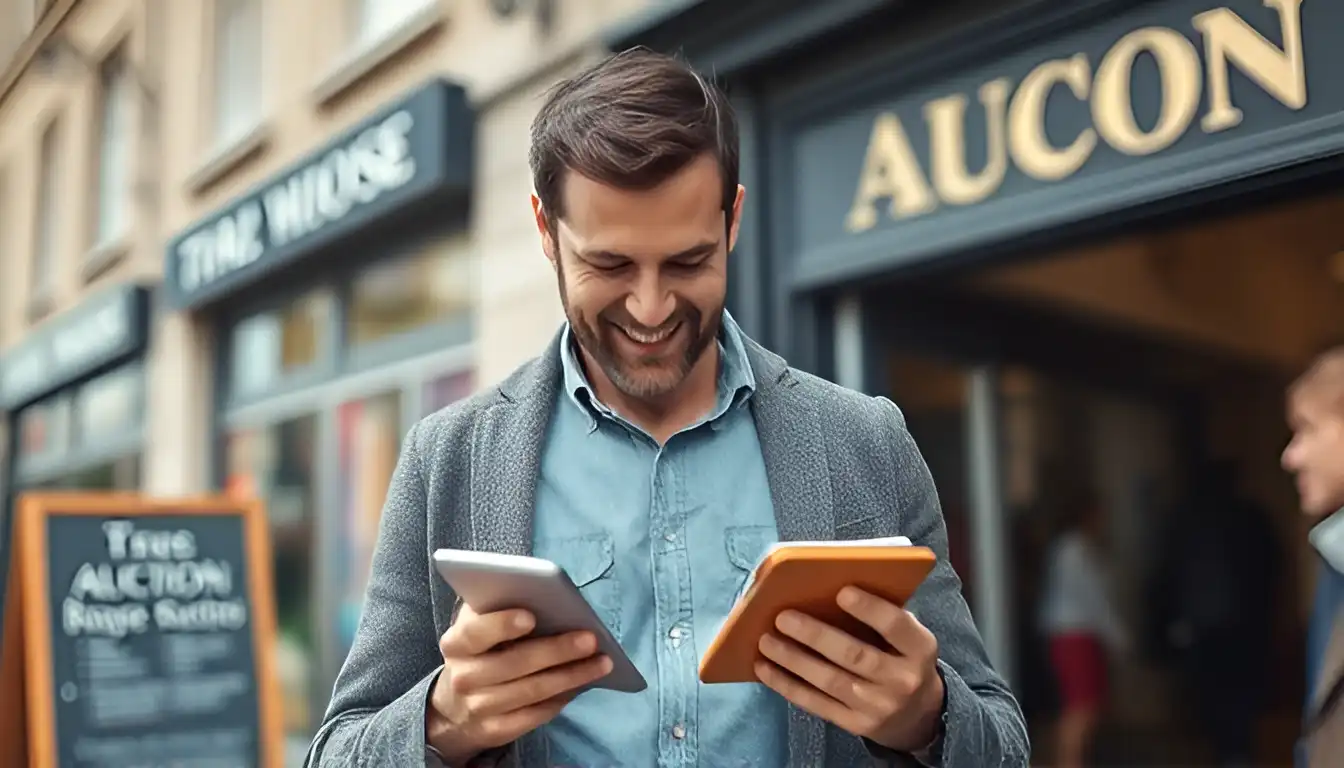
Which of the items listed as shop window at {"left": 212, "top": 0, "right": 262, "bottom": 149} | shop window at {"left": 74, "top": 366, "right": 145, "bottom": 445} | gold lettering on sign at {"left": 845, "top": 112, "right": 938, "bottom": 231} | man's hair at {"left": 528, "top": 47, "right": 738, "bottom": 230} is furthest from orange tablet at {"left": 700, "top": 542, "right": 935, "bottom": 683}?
shop window at {"left": 74, "top": 366, "right": 145, "bottom": 445}

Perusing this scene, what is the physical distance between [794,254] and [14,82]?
7.00m

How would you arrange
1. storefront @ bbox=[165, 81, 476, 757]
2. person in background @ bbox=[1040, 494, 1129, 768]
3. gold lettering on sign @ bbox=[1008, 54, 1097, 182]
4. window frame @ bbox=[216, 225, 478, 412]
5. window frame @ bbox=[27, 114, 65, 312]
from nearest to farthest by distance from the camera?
1. gold lettering on sign @ bbox=[1008, 54, 1097, 182]
2. storefront @ bbox=[165, 81, 476, 757]
3. window frame @ bbox=[216, 225, 478, 412]
4. person in background @ bbox=[1040, 494, 1129, 768]
5. window frame @ bbox=[27, 114, 65, 312]

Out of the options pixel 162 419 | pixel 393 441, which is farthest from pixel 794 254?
pixel 162 419

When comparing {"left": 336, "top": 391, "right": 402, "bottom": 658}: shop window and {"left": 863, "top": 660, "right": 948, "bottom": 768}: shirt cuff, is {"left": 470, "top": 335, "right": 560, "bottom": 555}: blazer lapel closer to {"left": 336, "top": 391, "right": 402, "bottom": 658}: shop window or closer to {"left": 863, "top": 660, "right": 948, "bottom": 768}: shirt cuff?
{"left": 863, "top": 660, "right": 948, "bottom": 768}: shirt cuff

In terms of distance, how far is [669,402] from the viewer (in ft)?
5.24

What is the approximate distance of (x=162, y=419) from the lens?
8766 millimetres

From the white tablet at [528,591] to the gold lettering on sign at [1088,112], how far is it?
2.65 meters

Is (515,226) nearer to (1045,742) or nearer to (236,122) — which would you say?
(236,122)

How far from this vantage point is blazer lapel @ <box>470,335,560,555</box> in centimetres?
151

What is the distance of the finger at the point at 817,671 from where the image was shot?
125cm

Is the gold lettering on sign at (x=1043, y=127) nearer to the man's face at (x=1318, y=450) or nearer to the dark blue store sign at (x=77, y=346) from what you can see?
the man's face at (x=1318, y=450)

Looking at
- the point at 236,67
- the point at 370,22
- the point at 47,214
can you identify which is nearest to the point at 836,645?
the point at 370,22

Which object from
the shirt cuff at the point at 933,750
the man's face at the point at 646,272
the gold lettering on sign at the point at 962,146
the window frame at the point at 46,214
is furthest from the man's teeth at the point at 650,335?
the window frame at the point at 46,214

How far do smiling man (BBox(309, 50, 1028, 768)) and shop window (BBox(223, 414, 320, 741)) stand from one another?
6039 mm
